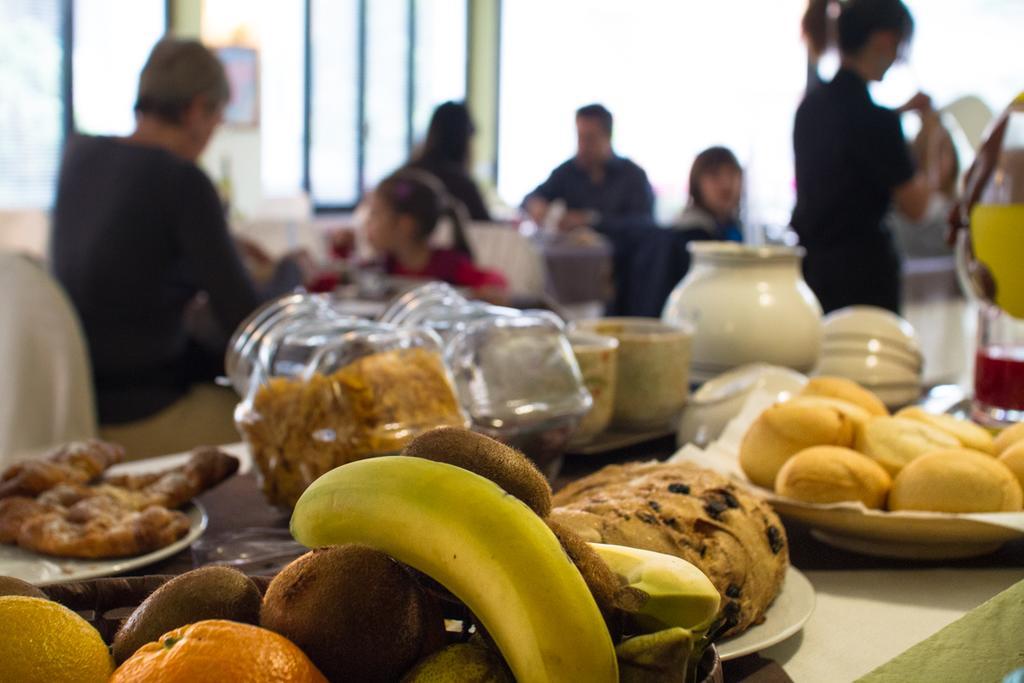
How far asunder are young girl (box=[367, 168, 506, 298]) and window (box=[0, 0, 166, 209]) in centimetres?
264

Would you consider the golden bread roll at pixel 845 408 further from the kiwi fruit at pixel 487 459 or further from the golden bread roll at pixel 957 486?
the kiwi fruit at pixel 487 459

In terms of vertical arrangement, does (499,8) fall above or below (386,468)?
above

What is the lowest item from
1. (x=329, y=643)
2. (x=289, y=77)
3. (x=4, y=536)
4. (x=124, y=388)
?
(x=124, y=388)

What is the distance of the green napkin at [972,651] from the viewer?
21.5 inches

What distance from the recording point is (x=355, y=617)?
44 centimetres

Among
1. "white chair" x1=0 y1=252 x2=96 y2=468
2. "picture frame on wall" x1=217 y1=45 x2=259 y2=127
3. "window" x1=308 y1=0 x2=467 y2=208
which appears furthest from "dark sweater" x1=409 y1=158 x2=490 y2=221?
"window" x1=308 y1=0 x2=467 y2=208

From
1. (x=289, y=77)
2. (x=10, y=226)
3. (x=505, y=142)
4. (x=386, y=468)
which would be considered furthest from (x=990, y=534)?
(x=505, y=142)

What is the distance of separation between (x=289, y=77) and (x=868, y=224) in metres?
5.08

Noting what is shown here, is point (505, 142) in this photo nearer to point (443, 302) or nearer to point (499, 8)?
point (499, 8)

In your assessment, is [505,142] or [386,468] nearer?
[386,468]

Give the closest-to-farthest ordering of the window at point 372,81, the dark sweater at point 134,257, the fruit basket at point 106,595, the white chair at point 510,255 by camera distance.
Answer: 1. the fruit basket at point 106,595
2. the dark sweater at point 134,257
3. the white chair at point 510,255
4. the window at point 372,81

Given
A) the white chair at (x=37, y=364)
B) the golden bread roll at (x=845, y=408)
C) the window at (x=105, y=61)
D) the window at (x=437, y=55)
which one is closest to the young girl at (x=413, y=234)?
the white chair at (x=37, y=364)

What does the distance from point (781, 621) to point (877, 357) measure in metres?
0.80

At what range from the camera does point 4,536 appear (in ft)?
2.81
